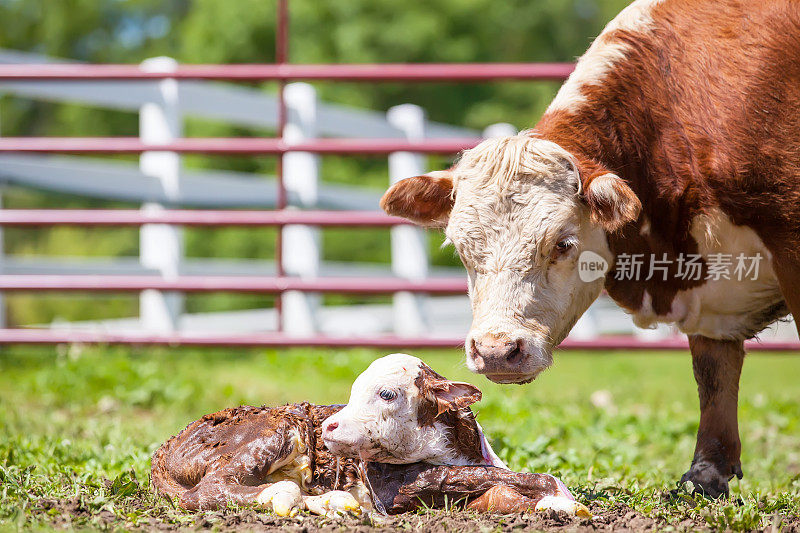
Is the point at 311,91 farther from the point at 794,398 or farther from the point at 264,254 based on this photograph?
the point at 264,254

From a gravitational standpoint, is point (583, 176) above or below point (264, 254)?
below

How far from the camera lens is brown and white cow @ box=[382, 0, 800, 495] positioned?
10.6ft

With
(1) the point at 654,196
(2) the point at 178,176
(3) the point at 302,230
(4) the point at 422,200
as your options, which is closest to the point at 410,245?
(3) the point at 302,230

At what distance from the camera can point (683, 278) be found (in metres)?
3.70

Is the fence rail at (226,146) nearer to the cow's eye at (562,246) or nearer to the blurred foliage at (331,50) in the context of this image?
the cow's eye at (562,246)

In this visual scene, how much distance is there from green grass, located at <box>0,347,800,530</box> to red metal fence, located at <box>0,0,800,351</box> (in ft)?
0.88

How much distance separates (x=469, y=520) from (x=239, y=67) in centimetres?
444

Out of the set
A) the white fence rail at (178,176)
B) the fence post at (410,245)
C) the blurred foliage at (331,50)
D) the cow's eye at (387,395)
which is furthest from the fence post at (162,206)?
the blurred foliage at (331,50)

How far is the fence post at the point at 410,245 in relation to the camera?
837 cm

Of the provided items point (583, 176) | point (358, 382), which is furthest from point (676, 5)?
point (358, 382)

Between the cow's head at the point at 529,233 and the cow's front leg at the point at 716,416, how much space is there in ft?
2.68

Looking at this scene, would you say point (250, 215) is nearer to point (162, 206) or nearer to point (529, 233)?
point (162, 206)

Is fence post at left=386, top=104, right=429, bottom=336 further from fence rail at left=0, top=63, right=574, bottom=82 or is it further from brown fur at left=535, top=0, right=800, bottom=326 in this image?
brown fur at left=535, top=0, right=800, bottom=326

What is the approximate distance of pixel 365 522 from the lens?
2779 millimetres
